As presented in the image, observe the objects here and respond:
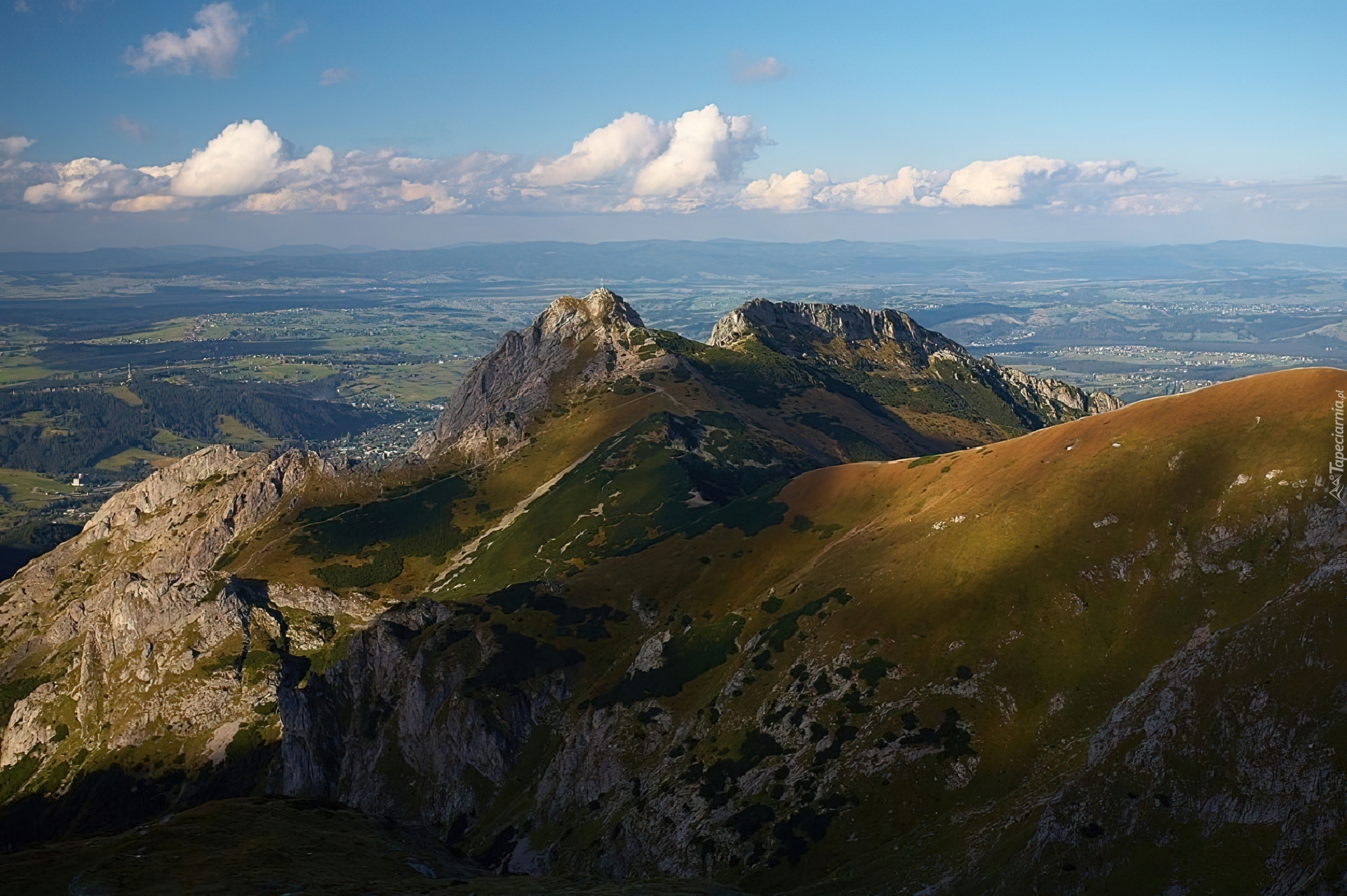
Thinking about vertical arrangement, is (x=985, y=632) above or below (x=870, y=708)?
above

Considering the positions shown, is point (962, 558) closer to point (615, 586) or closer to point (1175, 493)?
point (1175, 493)

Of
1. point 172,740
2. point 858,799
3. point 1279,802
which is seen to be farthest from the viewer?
point 172,740

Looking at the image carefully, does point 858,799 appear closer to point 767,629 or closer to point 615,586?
point 767,629

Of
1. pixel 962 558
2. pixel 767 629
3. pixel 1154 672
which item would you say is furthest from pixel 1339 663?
pixel 767 629

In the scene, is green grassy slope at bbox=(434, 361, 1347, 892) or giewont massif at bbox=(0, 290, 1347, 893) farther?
green grassy slope at bbox=(434, 361, 1347, 892)

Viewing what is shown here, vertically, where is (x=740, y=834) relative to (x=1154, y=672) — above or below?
below

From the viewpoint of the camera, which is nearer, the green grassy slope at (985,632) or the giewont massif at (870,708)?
the giewont massif at (870,708)

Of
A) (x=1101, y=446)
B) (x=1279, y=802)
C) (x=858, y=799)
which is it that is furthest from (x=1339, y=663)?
(x=1101, y=446)

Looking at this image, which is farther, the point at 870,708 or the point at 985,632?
the point at 985,632

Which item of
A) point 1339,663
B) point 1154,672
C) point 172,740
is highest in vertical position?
point 1339,663

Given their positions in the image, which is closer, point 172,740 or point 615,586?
point 615,586

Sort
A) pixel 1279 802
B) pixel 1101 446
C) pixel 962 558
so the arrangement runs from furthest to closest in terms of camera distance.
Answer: pixel 1101 446, pixel 962 558, pixel 1279 802
